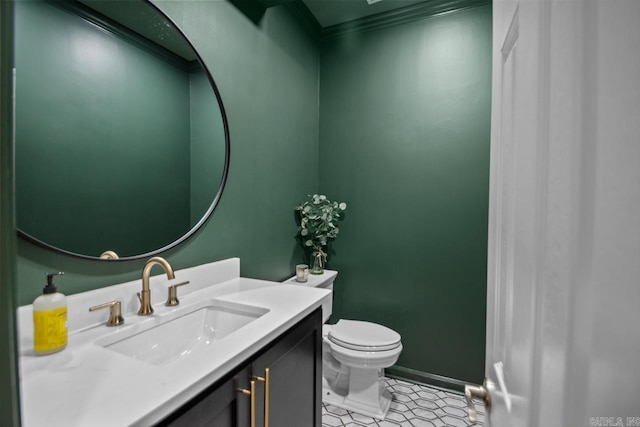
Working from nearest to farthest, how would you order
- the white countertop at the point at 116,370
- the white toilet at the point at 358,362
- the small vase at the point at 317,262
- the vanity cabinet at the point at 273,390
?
the white countertop at the point at 116,370, the vanity cabinet at the point at 273,390, the white toilet at the point at 358,362, the small vase at the point at 317,262

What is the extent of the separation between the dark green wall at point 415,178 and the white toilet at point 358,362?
15.4 inches

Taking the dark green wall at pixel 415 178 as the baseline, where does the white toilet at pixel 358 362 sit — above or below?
below

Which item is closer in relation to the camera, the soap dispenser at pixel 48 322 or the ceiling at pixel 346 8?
the soap dispenser at pixel 48 322

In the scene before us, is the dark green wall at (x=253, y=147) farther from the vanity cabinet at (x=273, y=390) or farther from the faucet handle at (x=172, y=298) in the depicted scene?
the vanity cabinet at (x=273, y=390)

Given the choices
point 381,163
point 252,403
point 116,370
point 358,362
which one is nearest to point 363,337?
point 358,362

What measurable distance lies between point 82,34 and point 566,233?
130 cm

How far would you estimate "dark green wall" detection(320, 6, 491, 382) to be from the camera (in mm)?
1975

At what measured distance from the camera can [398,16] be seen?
83.9 inches

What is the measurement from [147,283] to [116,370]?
35 cm

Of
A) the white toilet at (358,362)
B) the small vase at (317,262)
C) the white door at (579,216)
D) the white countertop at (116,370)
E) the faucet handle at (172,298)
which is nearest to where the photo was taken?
the white door at (579,216)

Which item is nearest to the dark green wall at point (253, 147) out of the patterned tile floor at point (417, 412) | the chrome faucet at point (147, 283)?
the chrome faucet at point (147, 283)

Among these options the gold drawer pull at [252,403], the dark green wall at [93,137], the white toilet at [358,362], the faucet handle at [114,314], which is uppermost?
the dark green wall at [93,137]

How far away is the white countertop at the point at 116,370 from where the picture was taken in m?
0.52

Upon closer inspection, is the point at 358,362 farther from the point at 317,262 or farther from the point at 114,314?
the point at 114,314
